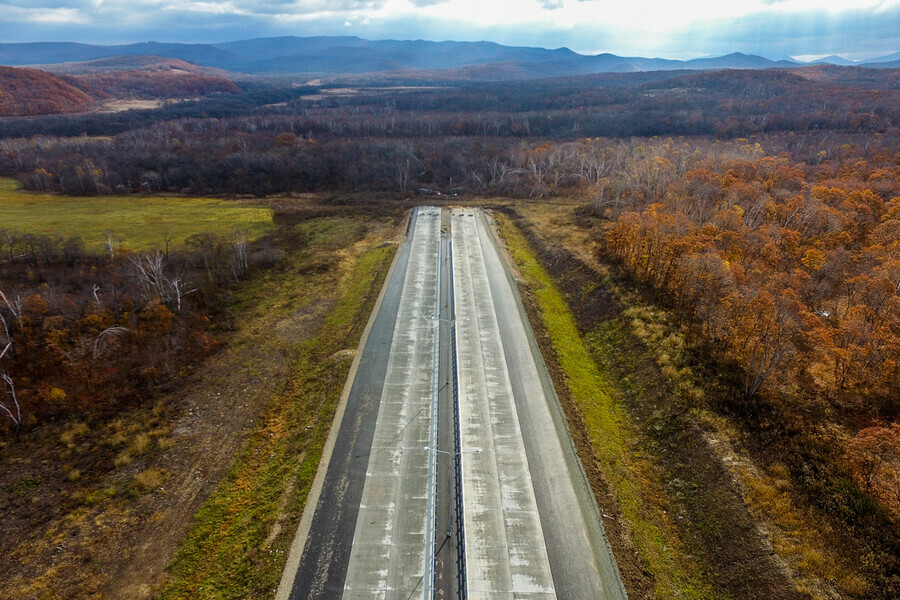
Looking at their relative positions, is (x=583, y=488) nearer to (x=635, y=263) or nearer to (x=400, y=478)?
(x=400, y=478)

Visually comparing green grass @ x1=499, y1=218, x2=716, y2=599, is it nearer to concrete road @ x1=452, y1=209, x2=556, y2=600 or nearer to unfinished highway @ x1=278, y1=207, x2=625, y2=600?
unfinished highway @ x1=278, y1=207, x2=625, y2=600

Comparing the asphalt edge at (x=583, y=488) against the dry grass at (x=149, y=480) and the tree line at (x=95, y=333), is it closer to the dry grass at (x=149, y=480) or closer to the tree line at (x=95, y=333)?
the dry grass at (x=149, y=480)

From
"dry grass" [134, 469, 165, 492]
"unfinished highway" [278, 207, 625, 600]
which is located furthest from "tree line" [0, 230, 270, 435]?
"unfinished highway" [278, 207, 625, 600]

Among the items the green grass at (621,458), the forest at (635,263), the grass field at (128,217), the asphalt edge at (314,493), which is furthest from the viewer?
the grass field at (128,217)

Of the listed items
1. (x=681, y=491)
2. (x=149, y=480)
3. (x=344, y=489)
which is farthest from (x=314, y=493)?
(x=681, y=491)

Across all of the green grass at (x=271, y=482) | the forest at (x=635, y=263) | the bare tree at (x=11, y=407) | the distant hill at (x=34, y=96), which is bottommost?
the green grass at (x=271, y=482)

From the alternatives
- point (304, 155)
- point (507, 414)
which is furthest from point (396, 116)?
point (507, 414)

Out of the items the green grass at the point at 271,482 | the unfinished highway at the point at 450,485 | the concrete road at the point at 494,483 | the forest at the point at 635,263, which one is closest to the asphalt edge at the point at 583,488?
the unfinished highway at the point at 450,485
